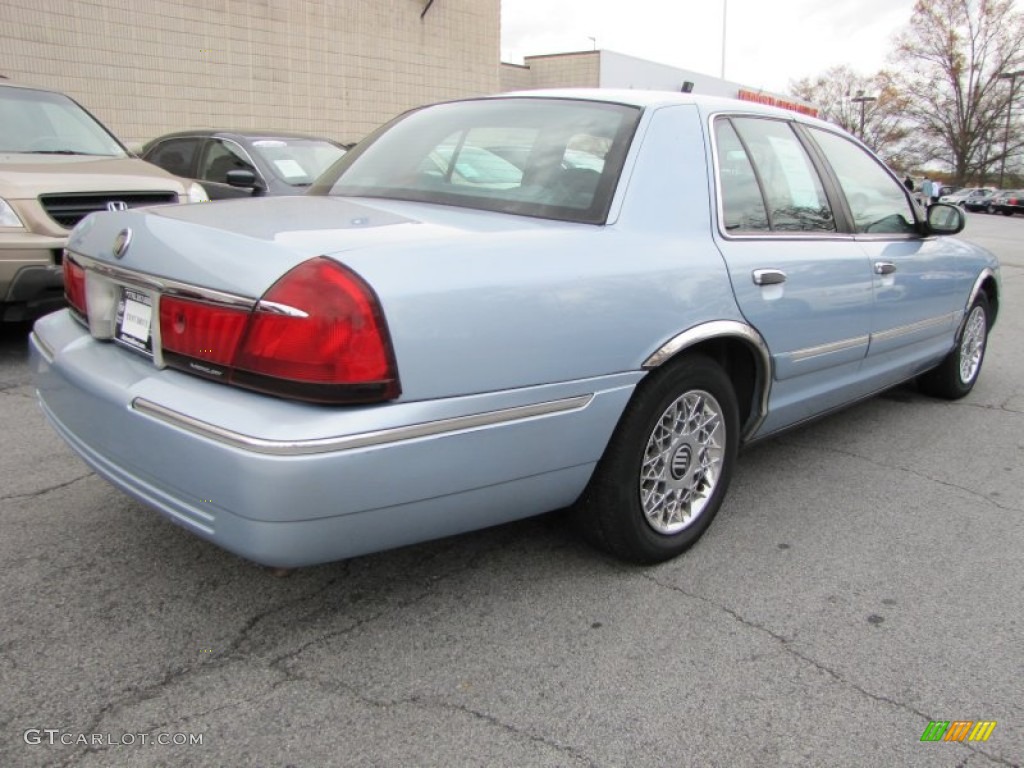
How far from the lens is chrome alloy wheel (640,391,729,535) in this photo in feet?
9.14

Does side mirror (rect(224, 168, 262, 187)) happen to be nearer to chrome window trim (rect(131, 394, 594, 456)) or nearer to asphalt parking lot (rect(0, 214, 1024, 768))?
asphalt parking lot (rect(0, 214, 1024, 768))

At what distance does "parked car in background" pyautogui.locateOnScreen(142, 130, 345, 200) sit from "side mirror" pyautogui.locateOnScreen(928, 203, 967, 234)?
484cm

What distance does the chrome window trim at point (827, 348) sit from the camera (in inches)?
129

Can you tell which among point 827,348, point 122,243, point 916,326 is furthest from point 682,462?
point 916,326

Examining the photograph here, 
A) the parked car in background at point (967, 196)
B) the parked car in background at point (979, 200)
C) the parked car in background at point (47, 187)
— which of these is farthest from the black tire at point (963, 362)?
the parked car in background at point (979, 200)

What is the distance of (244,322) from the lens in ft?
6.71

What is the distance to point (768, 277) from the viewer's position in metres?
3.03

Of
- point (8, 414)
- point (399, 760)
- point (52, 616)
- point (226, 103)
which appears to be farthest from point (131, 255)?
point (226, 103)

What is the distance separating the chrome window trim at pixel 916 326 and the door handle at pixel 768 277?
0.96m

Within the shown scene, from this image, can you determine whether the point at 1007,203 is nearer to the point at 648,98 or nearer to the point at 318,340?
the point at 648,98

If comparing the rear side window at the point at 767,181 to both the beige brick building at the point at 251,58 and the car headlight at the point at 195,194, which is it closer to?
the car headlight at the point at 195,194

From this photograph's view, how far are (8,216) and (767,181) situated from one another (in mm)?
4396

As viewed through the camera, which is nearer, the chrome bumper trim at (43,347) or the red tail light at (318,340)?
the red tail light at (318,340)

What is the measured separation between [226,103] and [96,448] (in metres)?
13.7
